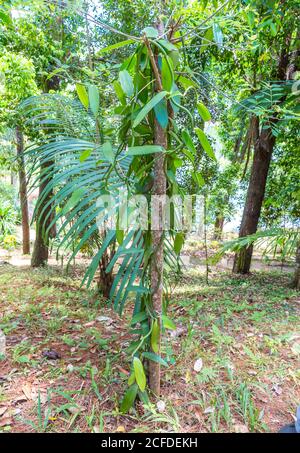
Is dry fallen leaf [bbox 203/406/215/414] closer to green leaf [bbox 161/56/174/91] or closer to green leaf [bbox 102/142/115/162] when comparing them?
green leaf [bbox 102/142/115/162]

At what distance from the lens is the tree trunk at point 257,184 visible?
3.23 metres

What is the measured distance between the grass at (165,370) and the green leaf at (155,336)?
0.23m

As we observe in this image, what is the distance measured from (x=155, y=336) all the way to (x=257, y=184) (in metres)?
2.70


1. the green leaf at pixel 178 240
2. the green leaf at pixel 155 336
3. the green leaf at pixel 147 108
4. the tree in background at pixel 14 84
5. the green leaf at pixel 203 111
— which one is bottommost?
the green leaf at pixel 155 336

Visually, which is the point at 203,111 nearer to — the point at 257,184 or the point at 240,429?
the point at 240,429

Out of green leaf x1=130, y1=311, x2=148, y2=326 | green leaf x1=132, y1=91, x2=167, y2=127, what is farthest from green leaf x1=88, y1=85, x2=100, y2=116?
green leaf x1=130, y1=311, x2=148, y2=326

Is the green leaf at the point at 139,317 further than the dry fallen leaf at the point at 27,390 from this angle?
No

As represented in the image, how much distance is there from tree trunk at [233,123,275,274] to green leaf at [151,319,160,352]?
238 centimetres

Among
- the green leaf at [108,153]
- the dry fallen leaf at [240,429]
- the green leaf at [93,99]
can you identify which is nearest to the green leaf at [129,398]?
the dry fallen leaf at [240,429]

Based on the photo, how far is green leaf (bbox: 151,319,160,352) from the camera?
1008mm

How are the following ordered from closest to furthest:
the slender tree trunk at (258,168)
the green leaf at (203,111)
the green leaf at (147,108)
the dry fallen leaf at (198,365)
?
the green leaf at (147,108) → the green leaf at (203,111) → the dry fallen leaf at (198,365) → the slender tree trunk at (258,168)

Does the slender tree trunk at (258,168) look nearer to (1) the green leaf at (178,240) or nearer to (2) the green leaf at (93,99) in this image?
(1) the green leaf at (178,240)

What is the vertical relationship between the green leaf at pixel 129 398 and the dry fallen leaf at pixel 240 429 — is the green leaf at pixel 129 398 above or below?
above

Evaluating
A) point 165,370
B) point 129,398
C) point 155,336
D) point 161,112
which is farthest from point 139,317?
point 161,112
